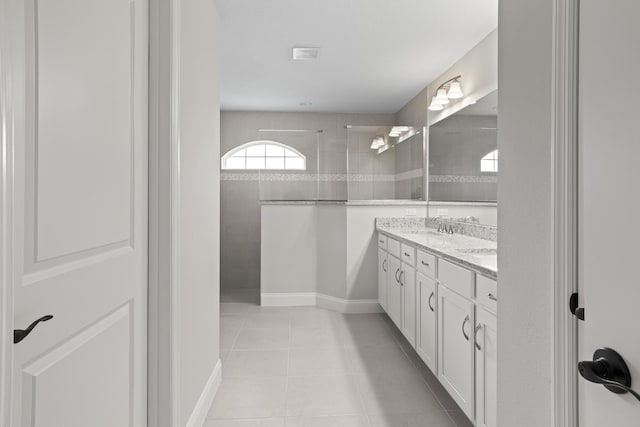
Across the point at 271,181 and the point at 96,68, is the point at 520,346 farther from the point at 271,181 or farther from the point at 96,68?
the point at 271,181

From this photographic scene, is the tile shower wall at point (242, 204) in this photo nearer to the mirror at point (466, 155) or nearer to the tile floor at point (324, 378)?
the tile floor at point (324, 378)

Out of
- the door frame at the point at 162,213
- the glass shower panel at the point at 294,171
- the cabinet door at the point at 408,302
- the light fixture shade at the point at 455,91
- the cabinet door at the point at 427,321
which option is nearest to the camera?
the door frame at the point at 162,213

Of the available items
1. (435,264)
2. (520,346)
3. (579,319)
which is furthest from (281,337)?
(579,319)

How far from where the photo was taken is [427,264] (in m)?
2.57

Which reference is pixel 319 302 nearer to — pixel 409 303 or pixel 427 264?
pixel 409 303

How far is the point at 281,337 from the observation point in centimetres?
347

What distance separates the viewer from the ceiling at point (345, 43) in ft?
8.70

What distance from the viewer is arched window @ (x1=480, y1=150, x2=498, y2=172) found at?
292cm

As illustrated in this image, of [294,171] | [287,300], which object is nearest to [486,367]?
[287,300]

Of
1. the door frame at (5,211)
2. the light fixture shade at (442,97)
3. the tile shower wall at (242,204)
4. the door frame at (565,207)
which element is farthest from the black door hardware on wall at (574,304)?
the tile shower wall at (242,204)

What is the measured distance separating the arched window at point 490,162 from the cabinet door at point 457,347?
1.14 m

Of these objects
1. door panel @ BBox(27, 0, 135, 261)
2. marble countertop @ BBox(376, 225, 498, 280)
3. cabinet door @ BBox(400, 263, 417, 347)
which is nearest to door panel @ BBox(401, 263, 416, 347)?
cabinet door @ BBox(400, 263, 417, 347)

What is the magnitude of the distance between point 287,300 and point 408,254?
1932 mm

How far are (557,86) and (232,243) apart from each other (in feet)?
16.3
